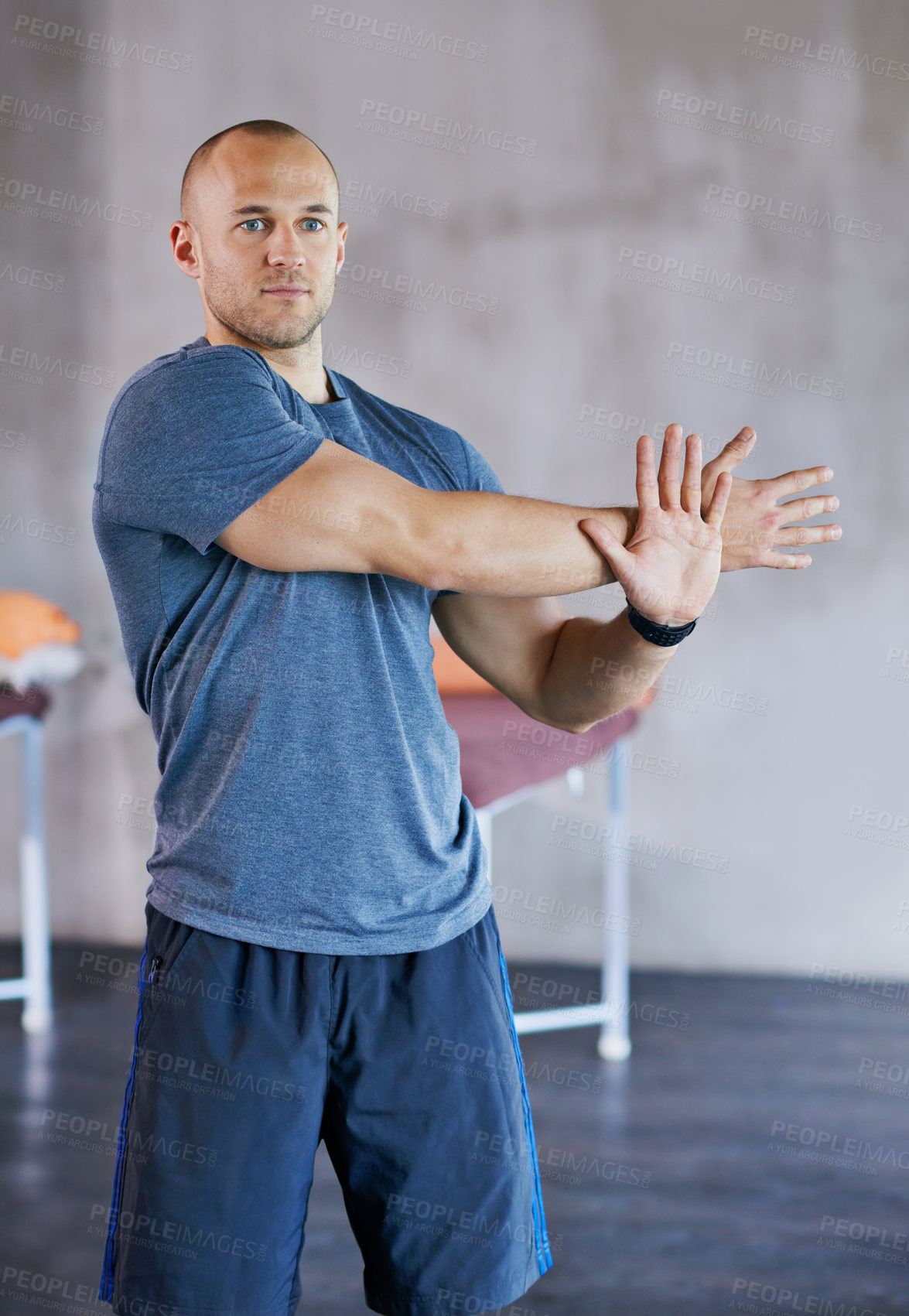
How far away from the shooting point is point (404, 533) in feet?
3.53

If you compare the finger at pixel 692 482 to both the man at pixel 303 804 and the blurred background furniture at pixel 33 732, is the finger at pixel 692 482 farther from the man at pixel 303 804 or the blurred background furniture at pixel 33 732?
the blurred background furniture at pixel 33 732

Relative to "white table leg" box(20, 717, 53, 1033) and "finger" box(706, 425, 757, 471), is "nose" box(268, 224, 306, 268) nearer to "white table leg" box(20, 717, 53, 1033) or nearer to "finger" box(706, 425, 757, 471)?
"finger" box(706, 425, 757, 471)

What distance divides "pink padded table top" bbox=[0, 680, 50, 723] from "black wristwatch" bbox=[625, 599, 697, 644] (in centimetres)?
206

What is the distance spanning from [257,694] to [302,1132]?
432mm

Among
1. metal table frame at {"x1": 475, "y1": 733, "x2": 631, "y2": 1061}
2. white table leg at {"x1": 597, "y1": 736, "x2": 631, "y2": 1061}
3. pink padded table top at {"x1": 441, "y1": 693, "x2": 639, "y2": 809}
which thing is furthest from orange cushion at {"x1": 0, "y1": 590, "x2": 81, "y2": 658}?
white table leg at {"x1": 597, "y1": 736, "x2": 631, "y2": 1061}

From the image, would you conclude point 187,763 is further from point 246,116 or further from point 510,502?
point 246,116

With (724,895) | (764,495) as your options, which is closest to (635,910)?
(724,895)

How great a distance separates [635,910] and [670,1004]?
1.14 feet

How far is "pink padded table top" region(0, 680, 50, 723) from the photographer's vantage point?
2.81 metres

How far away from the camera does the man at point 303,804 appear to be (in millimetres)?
1076

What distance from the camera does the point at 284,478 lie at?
1.08 m

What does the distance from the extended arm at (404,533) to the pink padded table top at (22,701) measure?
193cm

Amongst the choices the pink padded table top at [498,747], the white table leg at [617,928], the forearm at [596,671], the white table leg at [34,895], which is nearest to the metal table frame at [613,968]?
the white table leg at [617,928]

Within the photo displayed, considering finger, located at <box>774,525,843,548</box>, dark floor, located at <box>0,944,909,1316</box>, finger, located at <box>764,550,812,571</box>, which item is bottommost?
dark floor, located at <box>0,944,909,1316</box>
